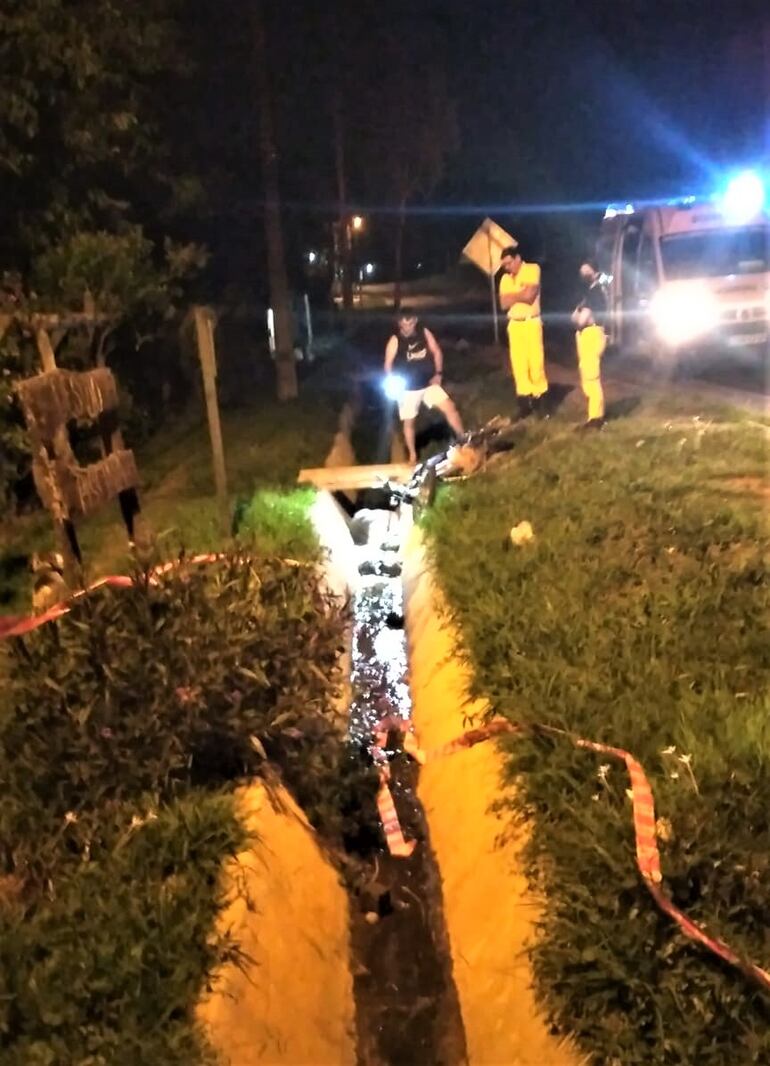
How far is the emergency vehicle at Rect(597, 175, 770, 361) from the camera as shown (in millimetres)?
14469

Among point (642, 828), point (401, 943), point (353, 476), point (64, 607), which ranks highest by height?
point (64, 607)

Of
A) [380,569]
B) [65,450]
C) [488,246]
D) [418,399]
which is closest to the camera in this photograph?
[65,450]

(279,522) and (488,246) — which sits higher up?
(488,246)

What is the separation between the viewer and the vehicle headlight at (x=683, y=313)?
47.5ft

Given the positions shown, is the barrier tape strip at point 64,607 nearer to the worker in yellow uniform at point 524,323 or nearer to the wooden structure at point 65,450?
the wooden structure at point 65,450

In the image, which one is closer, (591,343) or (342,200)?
(591,343)

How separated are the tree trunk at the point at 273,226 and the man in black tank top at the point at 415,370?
6.21 metres

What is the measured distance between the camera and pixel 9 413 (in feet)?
35.1

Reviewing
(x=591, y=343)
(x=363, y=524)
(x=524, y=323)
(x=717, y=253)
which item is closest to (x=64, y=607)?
(x=363, y=524)

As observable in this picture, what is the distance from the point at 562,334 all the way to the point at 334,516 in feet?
54.4

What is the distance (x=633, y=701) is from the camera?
501cm

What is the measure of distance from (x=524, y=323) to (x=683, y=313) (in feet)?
11.8

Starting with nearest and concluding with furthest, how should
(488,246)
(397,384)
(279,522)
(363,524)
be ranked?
1. (279,522)
2. (363,524)
3. (397,384)
4. (488,246)

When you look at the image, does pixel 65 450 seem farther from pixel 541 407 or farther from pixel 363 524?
pixel 541 407
